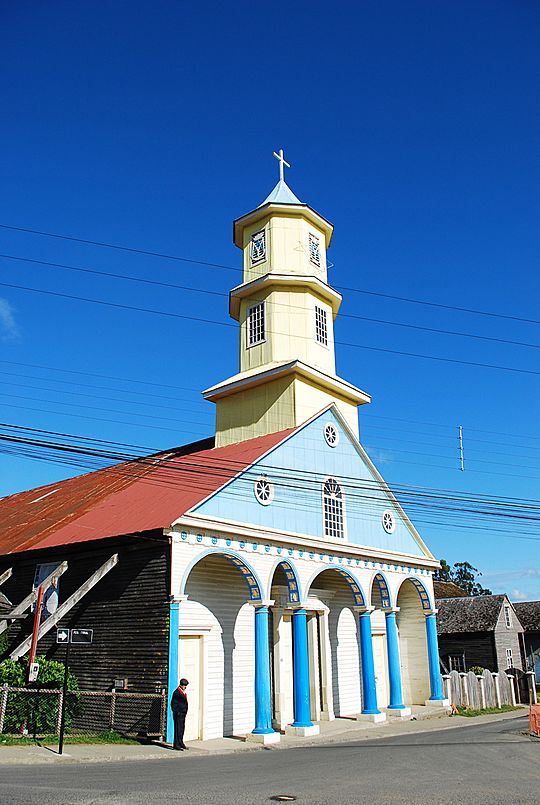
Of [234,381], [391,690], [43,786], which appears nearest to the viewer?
[43,786]

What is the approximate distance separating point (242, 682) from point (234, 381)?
10406 mm

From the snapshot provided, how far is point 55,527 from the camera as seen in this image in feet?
74.3

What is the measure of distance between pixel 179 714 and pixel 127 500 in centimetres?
739

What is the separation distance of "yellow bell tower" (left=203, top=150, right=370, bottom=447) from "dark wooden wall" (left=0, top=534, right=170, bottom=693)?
805 cm

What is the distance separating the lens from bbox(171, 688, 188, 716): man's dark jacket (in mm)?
16250

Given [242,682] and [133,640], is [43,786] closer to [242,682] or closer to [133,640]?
[133,640]

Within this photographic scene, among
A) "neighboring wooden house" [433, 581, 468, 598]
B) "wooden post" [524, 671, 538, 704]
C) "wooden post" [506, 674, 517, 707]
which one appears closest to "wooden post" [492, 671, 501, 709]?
"wooden post" [506, 674, 517, 707]

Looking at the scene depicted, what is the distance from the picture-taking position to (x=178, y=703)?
53.5 feet

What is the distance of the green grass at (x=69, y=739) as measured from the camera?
1535 centimetres

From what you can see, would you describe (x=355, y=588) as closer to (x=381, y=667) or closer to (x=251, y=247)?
(x=381, y=667)

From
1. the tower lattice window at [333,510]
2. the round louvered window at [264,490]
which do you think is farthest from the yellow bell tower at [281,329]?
the round louvered window at [264,490]

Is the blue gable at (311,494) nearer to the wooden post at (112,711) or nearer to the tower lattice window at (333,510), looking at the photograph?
the tower lattice window at (333,510)

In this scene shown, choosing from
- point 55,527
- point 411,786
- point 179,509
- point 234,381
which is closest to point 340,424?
point 234,381

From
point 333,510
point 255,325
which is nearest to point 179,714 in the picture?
point 333,510
